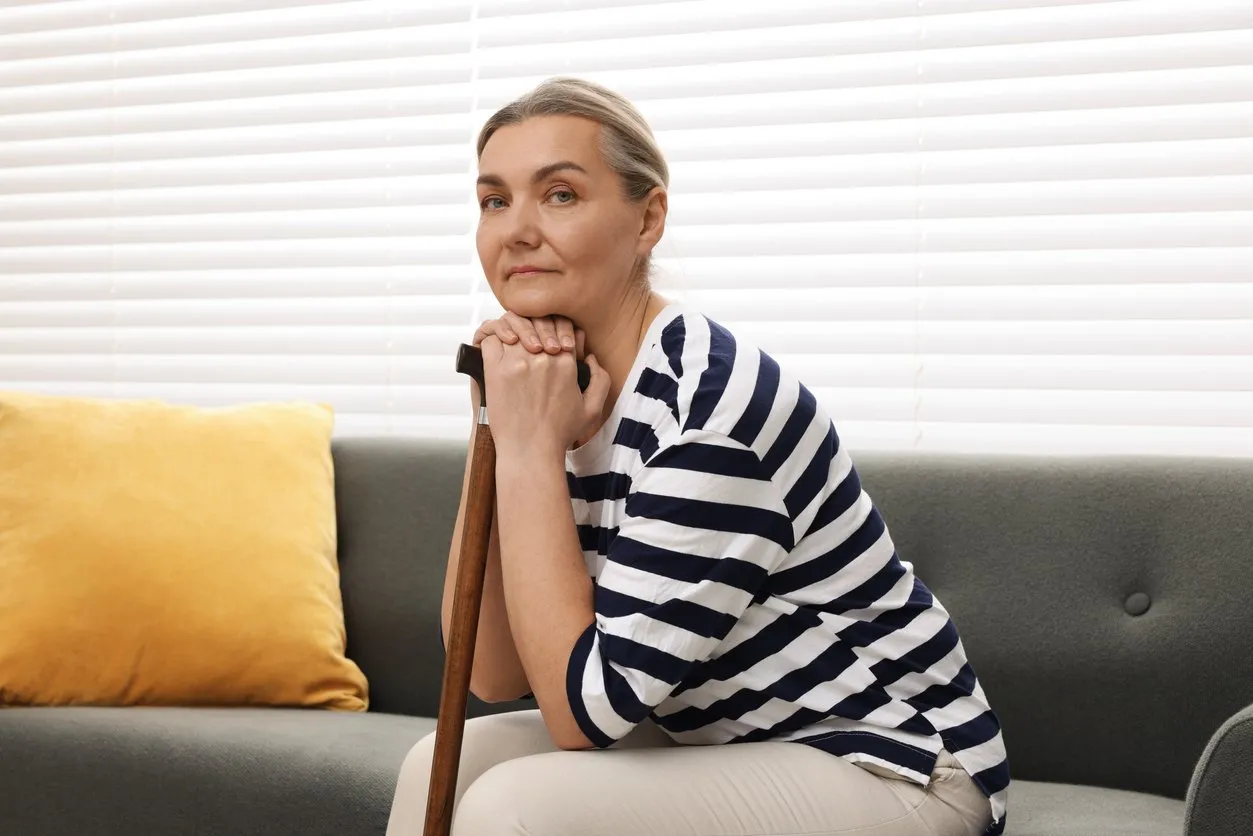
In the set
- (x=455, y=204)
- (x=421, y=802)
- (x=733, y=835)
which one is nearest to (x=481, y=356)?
(x=421, y=802)

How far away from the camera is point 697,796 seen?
127 centimetres

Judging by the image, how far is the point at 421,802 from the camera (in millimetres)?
1413

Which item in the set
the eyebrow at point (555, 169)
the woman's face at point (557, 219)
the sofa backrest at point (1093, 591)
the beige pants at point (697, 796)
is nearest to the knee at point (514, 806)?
the beige pants at point (697, 796)

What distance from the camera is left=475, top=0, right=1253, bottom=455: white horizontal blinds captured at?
7.42 ft

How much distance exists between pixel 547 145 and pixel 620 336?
0.24 meters

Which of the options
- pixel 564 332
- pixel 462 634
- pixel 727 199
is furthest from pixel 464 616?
pixel 727 199

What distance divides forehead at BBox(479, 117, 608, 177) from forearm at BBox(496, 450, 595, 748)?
34 centimetres

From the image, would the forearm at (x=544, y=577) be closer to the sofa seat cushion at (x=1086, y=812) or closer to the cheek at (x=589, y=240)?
the cheek at (x=589, y=240)

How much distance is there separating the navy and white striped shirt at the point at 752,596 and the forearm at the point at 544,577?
0.07 ft

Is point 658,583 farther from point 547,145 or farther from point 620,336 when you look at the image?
point 547,145

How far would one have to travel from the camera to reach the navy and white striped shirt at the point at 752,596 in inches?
50.4

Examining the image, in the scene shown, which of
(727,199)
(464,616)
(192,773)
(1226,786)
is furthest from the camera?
(727,199)

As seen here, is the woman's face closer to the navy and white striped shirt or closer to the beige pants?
the navy and white striped shirt

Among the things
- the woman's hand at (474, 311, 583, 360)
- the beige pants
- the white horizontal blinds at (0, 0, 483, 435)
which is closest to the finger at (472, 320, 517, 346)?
the woman's hand at (474, 311, 583, 360)
